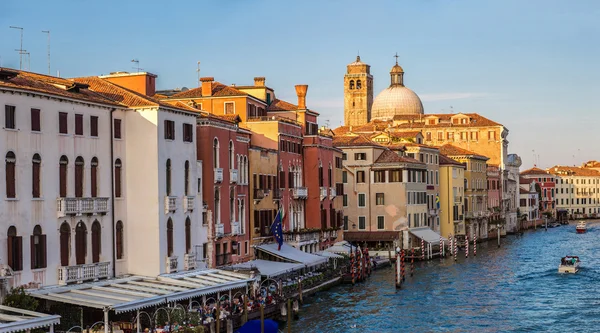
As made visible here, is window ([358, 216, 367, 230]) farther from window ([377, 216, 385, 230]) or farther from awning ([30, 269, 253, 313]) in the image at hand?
awning ([30, 269, 253, 313])

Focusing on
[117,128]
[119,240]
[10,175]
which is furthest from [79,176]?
[10,175]

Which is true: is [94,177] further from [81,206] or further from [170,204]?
[170,204]

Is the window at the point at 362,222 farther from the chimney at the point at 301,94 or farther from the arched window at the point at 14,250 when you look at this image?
the arched window at the point at 14,250

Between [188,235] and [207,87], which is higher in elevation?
[207,87]

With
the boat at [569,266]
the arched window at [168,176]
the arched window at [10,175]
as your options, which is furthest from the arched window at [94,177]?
the boat at [569,266]

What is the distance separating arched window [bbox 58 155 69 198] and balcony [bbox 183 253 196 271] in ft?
17.8

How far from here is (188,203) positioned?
29.3 meters

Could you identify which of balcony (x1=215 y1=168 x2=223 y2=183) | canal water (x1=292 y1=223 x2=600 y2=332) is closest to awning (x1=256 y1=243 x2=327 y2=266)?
canal water (x1=292 y1=223 x2=600 y2=332)

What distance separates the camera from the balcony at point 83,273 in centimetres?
2386

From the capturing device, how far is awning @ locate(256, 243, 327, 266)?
36.8 m

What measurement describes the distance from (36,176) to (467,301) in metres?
18.2

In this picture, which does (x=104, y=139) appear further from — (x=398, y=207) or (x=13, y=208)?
(x=398, y=207)

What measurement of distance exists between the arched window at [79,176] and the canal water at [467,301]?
781cm

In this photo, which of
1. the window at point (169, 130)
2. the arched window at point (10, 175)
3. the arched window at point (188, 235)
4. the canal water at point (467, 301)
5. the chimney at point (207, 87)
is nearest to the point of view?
the arched window at point (10, 175)
